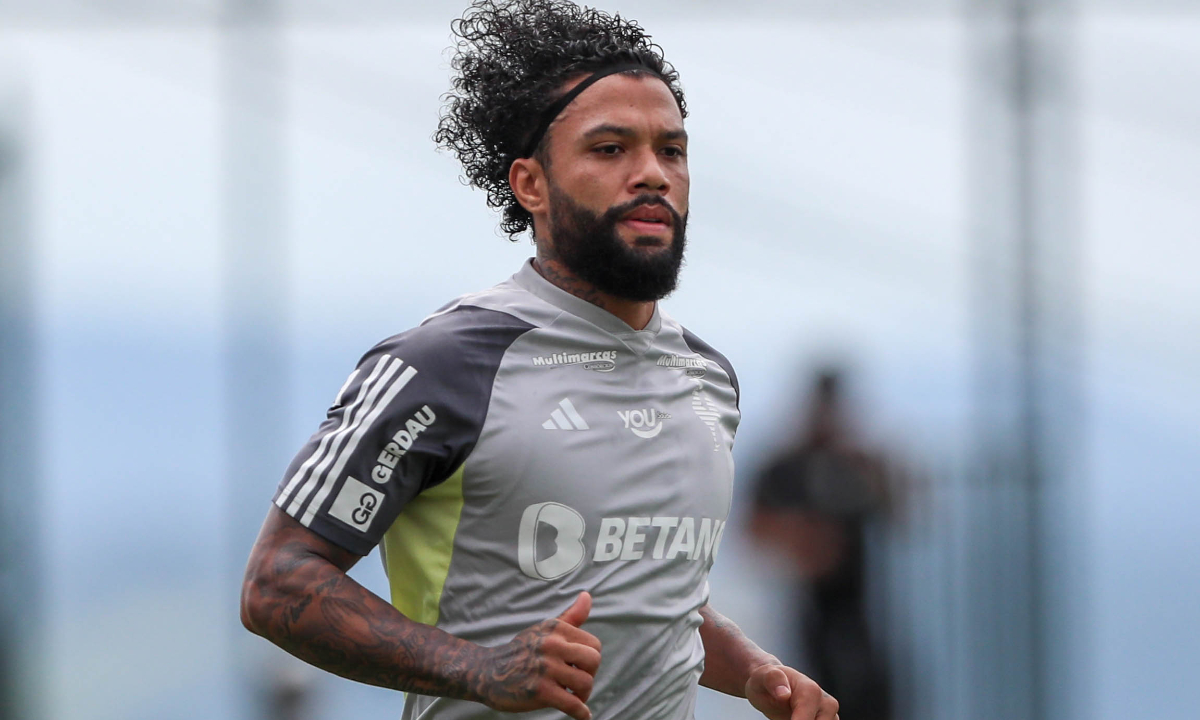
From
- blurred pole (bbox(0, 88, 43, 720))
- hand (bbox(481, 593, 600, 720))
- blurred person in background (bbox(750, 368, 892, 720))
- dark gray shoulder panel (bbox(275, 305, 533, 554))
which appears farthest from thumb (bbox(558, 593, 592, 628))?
blurred pole (bbox(0, 88, 43, 720))

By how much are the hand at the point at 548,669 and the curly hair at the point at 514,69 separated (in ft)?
2.92

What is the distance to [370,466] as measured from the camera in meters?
2.20

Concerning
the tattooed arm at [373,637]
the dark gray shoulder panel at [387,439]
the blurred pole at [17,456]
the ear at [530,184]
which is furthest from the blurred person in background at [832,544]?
the tattooed arm at [373,637]

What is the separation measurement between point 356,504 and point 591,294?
0.57 meters

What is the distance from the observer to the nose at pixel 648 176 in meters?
2.48

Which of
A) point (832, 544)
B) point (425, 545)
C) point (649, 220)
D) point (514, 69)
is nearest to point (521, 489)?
point (425, 545)

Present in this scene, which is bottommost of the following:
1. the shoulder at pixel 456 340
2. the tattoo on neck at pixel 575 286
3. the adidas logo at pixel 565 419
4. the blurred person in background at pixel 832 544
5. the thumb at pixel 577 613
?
the blurred person in background at pixel 832 544

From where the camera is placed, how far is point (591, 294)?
2.54 metres

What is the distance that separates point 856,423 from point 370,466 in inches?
161

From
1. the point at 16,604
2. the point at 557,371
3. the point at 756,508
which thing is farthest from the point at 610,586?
the point at 16,604

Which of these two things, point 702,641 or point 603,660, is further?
point 702,641

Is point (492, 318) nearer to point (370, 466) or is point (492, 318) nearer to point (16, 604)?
point (370, 466)

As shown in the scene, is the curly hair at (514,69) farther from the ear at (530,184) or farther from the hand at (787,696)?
the hand at (787,696)

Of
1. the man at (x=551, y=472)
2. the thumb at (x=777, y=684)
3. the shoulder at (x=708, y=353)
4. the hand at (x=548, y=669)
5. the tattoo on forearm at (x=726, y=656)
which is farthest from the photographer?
the shoulder at (x=708, y=353)
